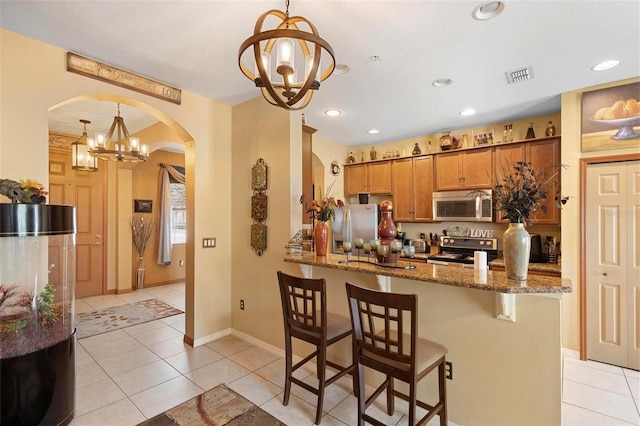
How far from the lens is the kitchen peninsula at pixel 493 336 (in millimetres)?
1710

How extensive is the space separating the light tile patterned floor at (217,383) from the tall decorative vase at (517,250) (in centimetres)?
125

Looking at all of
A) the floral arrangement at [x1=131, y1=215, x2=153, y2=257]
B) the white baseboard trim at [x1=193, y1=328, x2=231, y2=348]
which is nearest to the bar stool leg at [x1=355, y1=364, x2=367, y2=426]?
the white baseboard trim at [x1=193, y1=328, x2=231, y2=348]

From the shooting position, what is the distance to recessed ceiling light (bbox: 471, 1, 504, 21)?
1.83 m

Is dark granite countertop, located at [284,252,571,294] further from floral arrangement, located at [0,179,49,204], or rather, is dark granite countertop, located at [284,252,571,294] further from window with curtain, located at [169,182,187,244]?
window with curtain, located at [169,182,187,244]

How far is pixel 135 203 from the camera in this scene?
5.93 m

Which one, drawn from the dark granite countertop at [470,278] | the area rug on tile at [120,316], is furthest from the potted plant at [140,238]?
the dark granite countertop at [470,278]

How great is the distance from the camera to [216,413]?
219cm

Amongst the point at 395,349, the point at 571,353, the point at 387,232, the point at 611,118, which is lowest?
the point at 571,353

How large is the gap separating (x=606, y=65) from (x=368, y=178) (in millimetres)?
3243

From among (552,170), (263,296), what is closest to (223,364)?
(263,296)

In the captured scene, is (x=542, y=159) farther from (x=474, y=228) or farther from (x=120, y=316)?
(x=120, y=316)

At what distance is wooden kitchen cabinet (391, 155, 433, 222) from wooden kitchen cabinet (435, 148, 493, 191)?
165mm

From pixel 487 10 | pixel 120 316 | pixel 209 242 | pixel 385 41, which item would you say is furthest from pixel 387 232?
pixel 120 316

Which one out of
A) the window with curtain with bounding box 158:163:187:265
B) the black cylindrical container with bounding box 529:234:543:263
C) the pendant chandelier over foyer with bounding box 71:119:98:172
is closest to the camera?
the black cylindrical container with bounding box 529:234:543:263
